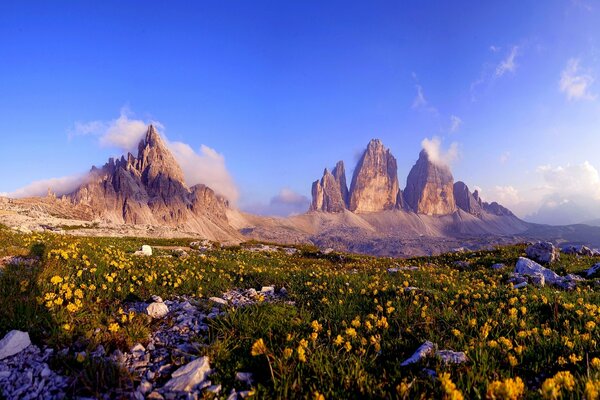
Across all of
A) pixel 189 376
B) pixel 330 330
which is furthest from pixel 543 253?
pixel 189 376

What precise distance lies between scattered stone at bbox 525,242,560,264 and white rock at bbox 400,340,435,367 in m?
17.2

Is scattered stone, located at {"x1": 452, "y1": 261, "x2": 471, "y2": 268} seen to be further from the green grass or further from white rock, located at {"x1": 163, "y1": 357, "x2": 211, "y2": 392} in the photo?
white rock, located at {"x1": 163, "y1": 357, "x2": 211, "y2": 392}

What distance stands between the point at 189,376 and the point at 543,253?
20908 mm

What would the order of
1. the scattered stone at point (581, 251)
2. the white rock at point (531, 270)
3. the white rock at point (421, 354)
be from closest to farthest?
the white rock at point (421, 354) < the white rock at point (531, 270) < the scattered stone at point (581, 251)

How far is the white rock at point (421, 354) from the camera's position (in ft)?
15.4

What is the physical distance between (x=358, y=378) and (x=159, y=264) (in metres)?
8.56

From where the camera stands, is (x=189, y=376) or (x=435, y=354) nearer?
(x=189, y=376)

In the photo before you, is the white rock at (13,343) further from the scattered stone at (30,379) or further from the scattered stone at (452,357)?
the scattered stone at (452,357)

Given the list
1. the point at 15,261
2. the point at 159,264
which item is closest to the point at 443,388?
the point at 159,264

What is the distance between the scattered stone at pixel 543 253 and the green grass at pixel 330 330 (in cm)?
1069

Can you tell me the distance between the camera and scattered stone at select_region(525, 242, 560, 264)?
18.0 metres

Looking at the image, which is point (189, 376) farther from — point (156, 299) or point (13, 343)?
point (156, 299)

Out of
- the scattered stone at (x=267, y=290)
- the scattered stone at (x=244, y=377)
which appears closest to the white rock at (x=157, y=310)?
the scattered stone at (x=244, y=377)

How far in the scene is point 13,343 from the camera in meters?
4.71
